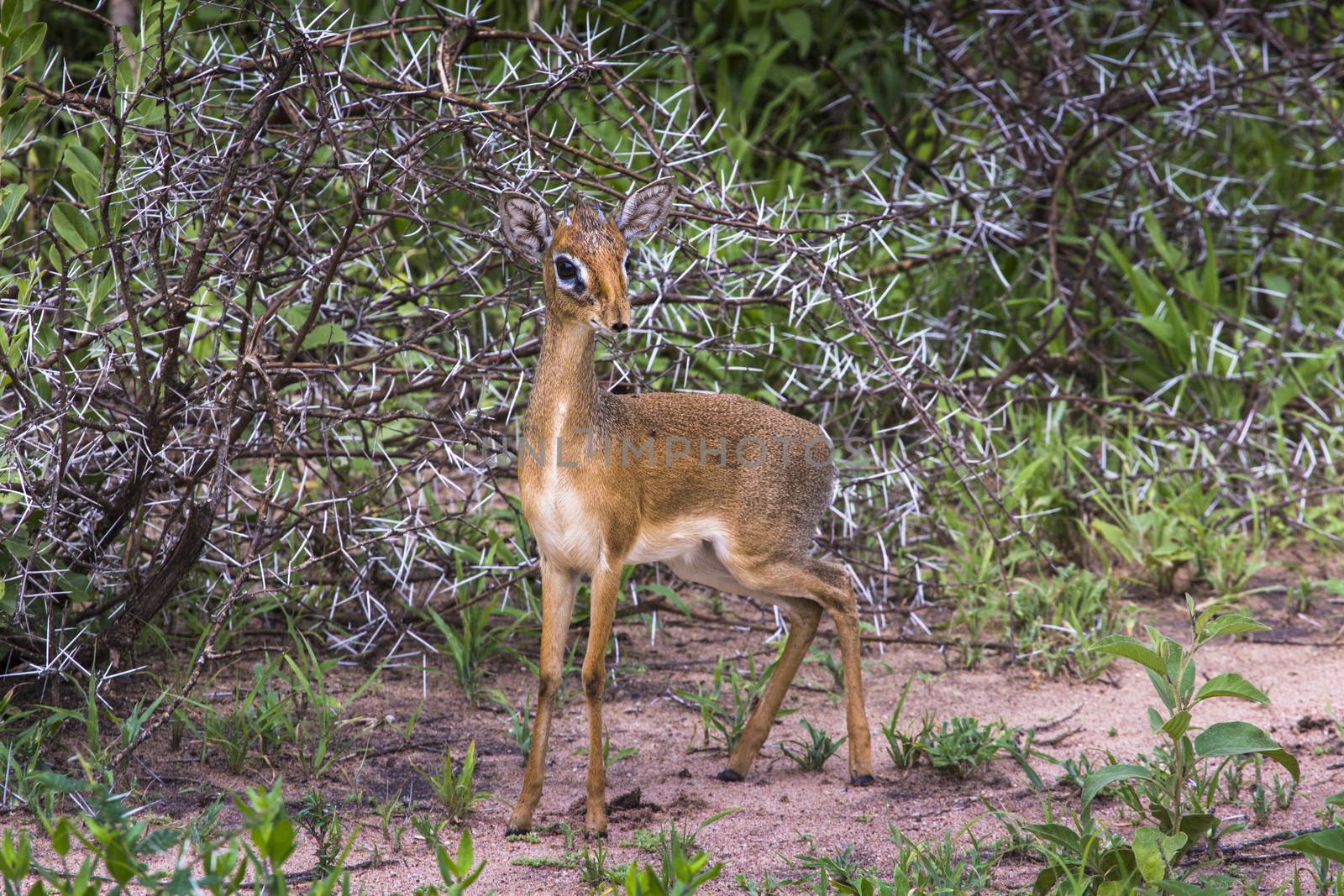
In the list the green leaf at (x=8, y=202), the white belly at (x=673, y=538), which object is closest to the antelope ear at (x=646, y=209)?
the white belly at (x=673, y=538)

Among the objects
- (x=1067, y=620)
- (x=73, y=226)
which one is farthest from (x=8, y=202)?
(x=1067, y=620)

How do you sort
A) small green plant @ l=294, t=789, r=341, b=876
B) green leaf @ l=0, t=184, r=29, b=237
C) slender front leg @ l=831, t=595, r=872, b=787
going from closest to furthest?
small green plant @ l=294, t=789, r=341, b=876 < green leaf @ l=0, t=184, r=29, b=237 < slender front leg @ l=831, t=595, r=872, b=787

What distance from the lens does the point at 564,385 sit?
12.5 feet

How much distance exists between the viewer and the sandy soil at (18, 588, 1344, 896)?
3.61 m

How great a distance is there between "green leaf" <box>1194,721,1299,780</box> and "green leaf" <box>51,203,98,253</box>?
10.8 ft

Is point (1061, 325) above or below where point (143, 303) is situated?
above

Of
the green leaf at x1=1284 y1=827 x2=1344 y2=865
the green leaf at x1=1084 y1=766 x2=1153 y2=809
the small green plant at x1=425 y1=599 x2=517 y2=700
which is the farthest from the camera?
the small green plant at x1=425 y1=599 x2=517 y2=700

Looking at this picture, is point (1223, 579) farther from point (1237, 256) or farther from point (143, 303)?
point (143, 303)

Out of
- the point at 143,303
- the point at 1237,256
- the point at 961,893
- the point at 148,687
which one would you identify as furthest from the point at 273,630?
the point at 1237,256

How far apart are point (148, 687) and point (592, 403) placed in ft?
6.08

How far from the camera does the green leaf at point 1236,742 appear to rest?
3.03m

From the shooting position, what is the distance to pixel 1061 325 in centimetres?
655

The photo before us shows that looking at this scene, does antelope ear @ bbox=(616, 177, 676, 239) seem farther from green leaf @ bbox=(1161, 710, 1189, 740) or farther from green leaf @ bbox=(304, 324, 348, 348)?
green leaf @ bbox=(1161, 710, 1189, 740)

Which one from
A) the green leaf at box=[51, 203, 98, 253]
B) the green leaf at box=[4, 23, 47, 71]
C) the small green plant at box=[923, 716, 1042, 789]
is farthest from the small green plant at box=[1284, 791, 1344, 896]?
the green leaf at box=[4, 23, 47, 71]
